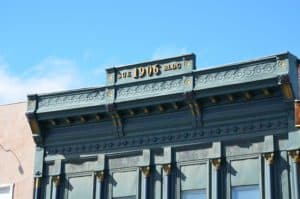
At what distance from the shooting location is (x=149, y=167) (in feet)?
92.9

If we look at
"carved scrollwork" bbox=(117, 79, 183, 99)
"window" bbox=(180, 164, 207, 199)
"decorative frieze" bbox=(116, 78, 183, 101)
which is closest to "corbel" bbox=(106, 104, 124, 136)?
"decorative frieze" bbox=(116, 78, 183, 101)

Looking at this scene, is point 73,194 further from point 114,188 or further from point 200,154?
point 200,154

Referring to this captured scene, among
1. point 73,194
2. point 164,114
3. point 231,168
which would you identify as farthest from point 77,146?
point 231,168

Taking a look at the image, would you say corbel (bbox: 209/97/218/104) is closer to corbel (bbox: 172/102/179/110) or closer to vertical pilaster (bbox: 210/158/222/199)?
corbel (bbox: 172/102/179/110)

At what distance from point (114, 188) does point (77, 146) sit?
249 centimetres

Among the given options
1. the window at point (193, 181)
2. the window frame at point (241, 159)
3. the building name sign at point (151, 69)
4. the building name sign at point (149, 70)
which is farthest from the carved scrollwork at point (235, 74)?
the window at point (193, 181)

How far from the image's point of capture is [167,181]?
2783cm

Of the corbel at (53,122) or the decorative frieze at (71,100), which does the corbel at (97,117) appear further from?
the corbel at (53,122)

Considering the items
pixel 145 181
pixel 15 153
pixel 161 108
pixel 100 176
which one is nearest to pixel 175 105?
pixel 161 108

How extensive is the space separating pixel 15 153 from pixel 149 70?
6.86 m

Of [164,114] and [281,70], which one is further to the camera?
[164,114]

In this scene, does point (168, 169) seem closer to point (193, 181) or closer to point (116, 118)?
point (193, 181)

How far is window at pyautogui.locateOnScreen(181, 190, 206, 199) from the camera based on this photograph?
27.3 m

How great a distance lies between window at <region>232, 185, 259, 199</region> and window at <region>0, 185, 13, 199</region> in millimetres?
9629
